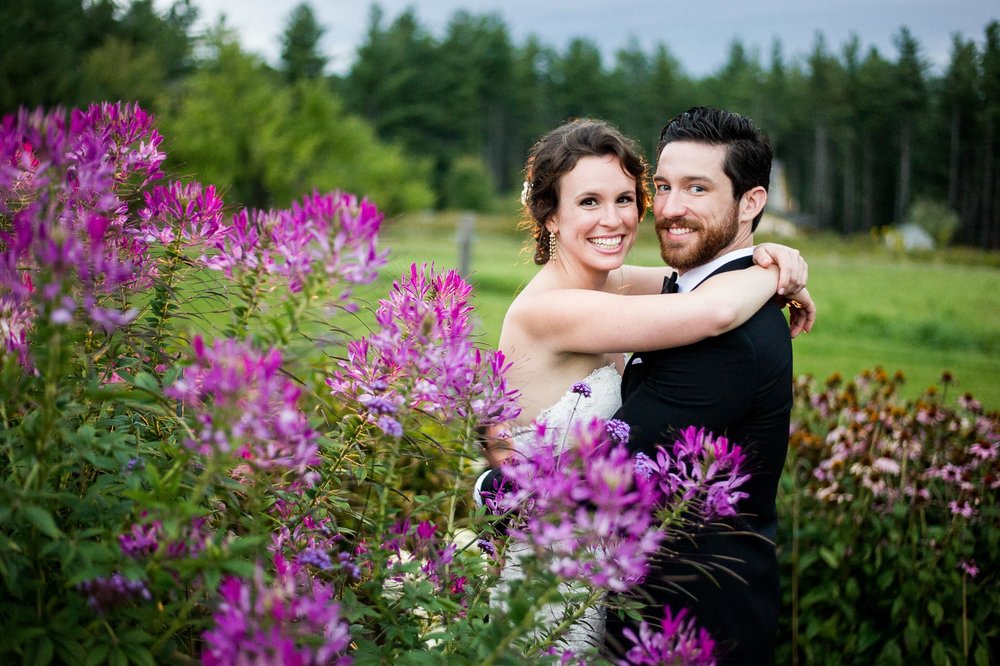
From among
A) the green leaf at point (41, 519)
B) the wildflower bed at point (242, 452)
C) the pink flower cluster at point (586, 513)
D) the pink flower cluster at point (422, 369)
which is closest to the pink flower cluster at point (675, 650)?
the wildflower bed at point (242, 452)

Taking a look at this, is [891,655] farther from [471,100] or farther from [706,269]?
[471,100]

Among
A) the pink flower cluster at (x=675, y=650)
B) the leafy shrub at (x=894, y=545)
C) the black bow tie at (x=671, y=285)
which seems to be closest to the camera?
the pink flower cluster at (x=675, y=650)

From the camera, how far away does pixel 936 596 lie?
11.2ft

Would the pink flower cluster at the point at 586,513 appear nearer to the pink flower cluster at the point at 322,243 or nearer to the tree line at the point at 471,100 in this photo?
the pink flower cluster at the point at 322,243

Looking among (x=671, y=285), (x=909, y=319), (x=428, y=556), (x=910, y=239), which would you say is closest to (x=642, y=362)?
(x=671, y=285)

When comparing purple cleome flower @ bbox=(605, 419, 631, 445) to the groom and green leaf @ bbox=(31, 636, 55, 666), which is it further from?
green leaf @ bbox=(31, 636, 55, 666)

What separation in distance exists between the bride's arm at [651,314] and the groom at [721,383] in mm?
111

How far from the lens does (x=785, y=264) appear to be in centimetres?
265

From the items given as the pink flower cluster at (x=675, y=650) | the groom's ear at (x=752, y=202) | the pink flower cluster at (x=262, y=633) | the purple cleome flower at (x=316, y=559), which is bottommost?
the pink flower cluster at (x=675, y=650)

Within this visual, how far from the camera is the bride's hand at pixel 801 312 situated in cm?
282

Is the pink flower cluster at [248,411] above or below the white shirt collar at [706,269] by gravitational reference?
below

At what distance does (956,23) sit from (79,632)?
840cm

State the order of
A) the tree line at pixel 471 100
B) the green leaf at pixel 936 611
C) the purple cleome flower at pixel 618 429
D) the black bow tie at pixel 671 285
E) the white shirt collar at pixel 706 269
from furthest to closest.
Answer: the tree line at pixel 471 100 < the green leaf at pixel 936 611 < the black bow tie at pixel 671 285 < the white shirt collar at pixel 706 269 < the purple cleome flower at pixel 618 429

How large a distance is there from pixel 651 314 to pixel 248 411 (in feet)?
5.21
